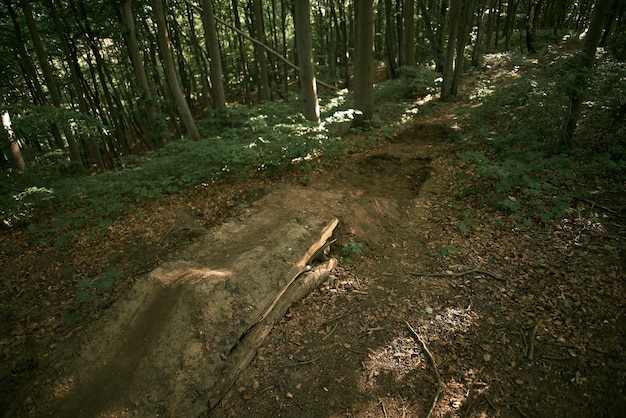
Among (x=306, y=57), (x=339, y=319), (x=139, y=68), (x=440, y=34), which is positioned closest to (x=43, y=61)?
(x=139, y=68)

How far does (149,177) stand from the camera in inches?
309

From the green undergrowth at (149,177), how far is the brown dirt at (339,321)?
907mm

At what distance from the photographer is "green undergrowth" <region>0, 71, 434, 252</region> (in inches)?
250

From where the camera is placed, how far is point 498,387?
320 cm

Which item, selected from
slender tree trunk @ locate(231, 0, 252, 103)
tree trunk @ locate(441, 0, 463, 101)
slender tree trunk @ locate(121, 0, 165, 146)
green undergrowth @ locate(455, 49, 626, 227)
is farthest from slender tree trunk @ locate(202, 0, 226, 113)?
tree trunk @ locate(441, 0, 463, 101)

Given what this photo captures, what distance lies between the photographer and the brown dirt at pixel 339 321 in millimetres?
3184

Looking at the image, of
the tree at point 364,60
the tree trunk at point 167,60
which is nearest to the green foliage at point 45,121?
the tree trunk at point 167,60

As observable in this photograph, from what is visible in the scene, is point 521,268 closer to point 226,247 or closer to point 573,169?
point 573,169

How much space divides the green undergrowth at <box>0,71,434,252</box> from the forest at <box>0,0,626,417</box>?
6 centimetres

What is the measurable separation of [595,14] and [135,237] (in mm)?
10255

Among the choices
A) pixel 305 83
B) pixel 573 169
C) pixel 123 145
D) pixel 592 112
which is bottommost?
pixel 123 145

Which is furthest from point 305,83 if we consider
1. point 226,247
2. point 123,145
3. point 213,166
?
point 123,145

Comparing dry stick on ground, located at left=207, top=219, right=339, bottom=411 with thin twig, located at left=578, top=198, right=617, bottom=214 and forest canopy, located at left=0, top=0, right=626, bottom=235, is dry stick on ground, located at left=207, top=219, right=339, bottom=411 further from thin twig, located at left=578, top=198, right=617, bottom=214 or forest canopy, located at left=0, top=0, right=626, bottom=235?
thin twig, located at left=578, top=198, right=617, bottom=214

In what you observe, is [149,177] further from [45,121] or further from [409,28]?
[409,28]
